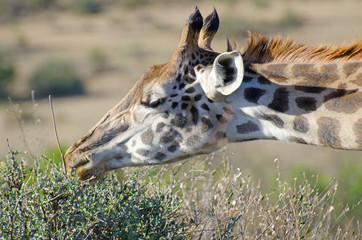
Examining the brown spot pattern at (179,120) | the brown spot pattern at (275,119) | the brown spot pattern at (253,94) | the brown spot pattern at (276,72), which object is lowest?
the brown spot pattern at (179,120)

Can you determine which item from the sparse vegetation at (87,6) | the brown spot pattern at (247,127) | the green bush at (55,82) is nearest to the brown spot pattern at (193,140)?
the brown spot pattern at (247,127)

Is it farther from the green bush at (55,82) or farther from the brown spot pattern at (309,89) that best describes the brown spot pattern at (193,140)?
the green bush at (55,82)

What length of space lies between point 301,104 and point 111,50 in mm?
21812

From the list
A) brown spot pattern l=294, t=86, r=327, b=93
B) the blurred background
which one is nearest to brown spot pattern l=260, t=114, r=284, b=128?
brown spot pattern l=294, t=86, r=327, b=93

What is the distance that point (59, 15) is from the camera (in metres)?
32.2

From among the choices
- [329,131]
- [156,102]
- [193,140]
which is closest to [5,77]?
[156,102]

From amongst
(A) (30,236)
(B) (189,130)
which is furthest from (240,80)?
(A) (30,236)

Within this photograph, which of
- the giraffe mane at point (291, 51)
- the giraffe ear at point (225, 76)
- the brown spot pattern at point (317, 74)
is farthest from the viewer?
the giraffe mane at point (291, 51)

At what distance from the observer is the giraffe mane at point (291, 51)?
456 cm

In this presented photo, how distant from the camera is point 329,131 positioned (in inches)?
175

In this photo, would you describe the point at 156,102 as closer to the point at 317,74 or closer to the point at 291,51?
the point at 291,51

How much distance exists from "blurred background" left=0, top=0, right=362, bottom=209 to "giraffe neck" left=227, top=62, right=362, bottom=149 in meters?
4.15

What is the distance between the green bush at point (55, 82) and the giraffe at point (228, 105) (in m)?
15.0

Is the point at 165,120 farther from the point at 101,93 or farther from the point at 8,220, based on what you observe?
the point at 101,93
